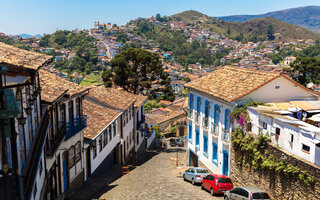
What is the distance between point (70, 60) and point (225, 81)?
156 metres

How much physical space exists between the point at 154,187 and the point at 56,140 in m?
8.99

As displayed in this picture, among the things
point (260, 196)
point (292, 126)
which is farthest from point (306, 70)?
point (260, 196)

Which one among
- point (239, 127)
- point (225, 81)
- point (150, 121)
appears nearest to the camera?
point (239, 127)

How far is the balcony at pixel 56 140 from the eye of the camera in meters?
14.2

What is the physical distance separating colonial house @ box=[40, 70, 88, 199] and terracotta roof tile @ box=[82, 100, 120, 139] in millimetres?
1848

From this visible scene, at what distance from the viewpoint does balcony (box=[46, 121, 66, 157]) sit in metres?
14.2

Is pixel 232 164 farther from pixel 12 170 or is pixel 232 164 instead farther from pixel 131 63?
pixel 131 63

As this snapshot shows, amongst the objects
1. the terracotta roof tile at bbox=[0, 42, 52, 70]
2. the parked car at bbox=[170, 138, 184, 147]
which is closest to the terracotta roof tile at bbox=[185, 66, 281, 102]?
the terracotta roof tile at bbox=[0, 42, 52, 70]

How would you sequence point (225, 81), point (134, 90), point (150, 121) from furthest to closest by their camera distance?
point (150, 121)
point (134, 90)
point (225, 81)

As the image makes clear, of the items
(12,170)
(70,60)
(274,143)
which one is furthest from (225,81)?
(70,60)

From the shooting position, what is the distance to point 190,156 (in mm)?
32062

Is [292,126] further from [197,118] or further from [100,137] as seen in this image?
[100,137]

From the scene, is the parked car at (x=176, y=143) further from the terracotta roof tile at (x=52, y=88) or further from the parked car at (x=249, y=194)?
the terracotta roof tile at (x=52, y=88)

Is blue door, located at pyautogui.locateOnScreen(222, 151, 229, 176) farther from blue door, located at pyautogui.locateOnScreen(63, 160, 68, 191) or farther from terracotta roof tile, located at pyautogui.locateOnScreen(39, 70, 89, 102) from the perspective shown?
terracotta roof tile, located at pyautogui.locateOnScreen(39, 70, 89, 102)
